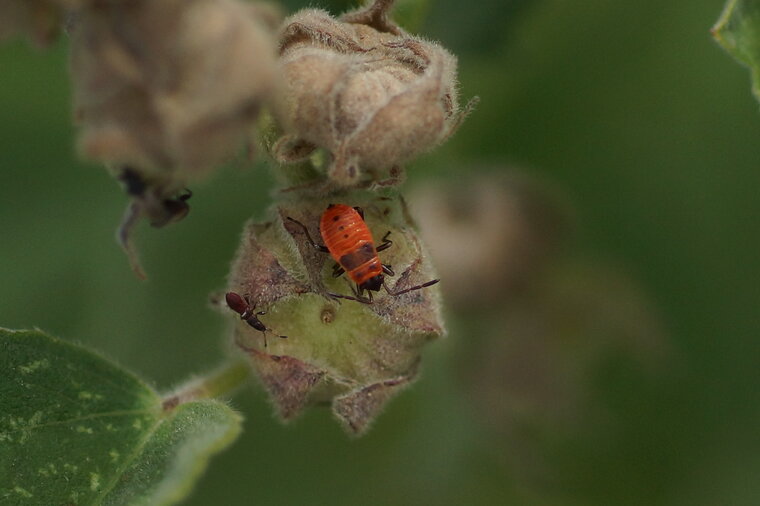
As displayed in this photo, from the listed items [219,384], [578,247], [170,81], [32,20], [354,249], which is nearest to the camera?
[170,81]

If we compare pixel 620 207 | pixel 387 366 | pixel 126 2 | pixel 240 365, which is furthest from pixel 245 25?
pixel 620 207

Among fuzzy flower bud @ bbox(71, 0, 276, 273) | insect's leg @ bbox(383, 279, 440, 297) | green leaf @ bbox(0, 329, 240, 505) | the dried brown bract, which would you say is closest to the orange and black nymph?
insect's leg @ bbox(383, 279, 440, 297)

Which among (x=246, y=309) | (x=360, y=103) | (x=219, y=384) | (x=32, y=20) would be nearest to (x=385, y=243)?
(x=246, y=309)

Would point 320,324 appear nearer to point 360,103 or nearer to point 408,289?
point 408,289

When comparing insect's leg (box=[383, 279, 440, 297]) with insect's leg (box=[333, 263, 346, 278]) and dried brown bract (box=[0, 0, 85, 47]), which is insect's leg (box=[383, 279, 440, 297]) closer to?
insect's leg (box=[333, 263, 346, 278])

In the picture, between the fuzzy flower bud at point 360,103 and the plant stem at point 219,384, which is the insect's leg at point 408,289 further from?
the plant stem at point 219,384

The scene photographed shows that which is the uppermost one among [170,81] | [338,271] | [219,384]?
[170,81]
